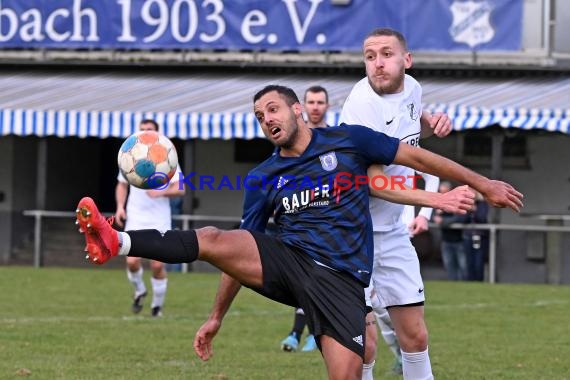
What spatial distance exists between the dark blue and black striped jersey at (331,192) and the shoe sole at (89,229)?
1.14 metres

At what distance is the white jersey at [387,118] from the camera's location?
805 cm

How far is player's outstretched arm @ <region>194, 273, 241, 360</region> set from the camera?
7262mm

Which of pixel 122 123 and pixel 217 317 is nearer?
pixel 217 317

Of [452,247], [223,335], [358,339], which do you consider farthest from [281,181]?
[452,247]

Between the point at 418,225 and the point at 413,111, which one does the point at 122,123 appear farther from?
the point at 413,111

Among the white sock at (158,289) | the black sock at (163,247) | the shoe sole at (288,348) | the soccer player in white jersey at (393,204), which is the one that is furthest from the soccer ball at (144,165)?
the white sock at (158,289)

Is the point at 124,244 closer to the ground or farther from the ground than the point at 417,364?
farther from the ground

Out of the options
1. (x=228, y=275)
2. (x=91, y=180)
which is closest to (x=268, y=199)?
(x=228, y=275)

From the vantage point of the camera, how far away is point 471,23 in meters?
24.5

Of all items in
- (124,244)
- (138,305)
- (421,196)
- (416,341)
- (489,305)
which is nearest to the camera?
(124,244)

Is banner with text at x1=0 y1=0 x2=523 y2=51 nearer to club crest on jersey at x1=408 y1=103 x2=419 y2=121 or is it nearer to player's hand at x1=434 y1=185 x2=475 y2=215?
club crest on jersey at x1=408 y1=103 x2=419 y2=121

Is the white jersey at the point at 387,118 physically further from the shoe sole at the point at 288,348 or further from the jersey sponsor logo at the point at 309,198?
the shoe sole at the point at 288,348

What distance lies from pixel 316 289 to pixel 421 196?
0.78 metres

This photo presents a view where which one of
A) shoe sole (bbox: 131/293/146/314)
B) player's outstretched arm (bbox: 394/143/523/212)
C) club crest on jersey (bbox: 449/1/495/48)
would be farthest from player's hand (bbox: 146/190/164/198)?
club crest on jersey (bbox: 449/1/495/48)
